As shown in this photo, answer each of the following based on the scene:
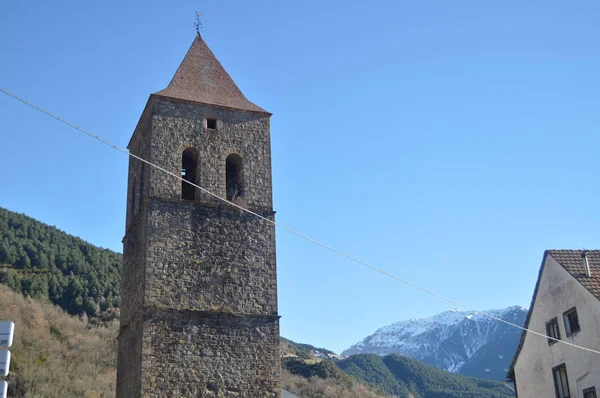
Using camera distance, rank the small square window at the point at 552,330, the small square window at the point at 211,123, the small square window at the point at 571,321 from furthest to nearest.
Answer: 1. the small square window at the point at 211,123
2. the small square window at the point at 552,330
3. the small square window at the point at 571,321

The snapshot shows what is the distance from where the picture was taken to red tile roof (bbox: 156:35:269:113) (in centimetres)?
2350

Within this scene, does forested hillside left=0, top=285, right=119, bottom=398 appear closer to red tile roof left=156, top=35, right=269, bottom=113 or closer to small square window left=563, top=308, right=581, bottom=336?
red tile roof left=156, top=35, right=269, bottom=113

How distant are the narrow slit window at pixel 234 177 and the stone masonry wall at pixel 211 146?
185 millimetres

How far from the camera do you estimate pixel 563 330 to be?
2159 cm

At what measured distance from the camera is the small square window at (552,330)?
2197 centimetres

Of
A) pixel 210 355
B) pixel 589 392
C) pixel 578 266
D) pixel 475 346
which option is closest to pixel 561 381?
pixel 589 392

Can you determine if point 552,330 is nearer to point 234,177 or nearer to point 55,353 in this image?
point 234,177

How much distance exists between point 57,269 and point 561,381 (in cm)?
5108

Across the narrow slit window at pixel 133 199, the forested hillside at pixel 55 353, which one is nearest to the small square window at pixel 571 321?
the narrow slit window at pixel 133 199

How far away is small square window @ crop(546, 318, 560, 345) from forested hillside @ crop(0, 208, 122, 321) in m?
46.7

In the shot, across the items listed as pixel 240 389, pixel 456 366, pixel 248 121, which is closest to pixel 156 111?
pixel 248 121

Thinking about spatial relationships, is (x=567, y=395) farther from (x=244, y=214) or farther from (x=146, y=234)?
(x=146, y=234)

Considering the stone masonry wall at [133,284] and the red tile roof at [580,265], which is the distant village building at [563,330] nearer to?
the red tile roof at [580,265]

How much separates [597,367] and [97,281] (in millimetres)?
50855
